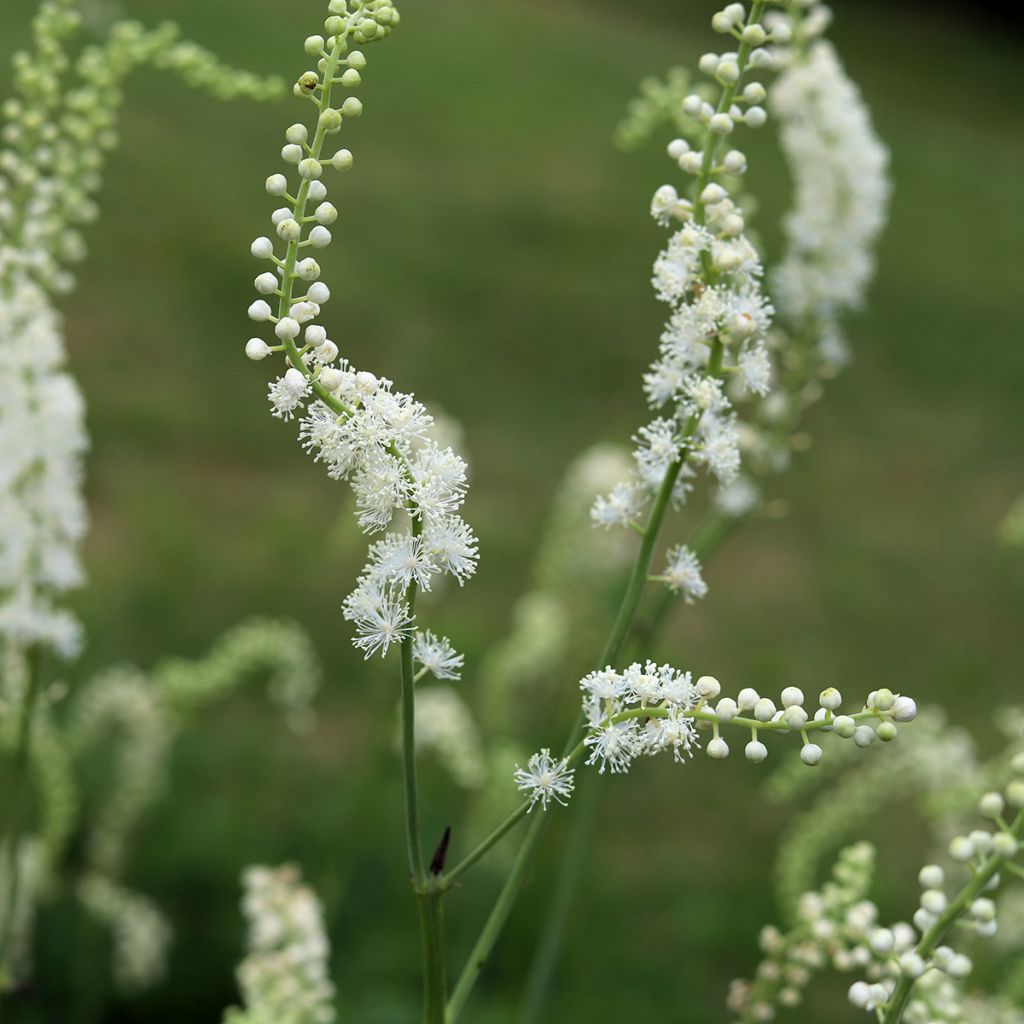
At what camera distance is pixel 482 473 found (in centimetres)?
926

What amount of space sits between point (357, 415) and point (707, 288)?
18.8 inches

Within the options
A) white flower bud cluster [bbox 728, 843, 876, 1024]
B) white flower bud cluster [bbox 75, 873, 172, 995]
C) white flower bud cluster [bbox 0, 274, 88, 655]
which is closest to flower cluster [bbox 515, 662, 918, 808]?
white flower bud cluster [bbox 728, 843, 876, 1024]

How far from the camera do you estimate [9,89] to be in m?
11.0

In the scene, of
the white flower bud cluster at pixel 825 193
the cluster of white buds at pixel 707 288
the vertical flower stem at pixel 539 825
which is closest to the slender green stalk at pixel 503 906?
the vertical flower stem at pixel 539 825

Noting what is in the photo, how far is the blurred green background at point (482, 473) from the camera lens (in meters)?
4.26

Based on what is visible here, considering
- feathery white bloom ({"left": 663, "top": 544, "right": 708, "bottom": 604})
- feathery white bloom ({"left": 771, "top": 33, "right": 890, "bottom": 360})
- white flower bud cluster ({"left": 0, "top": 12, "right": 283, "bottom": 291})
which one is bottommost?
feathery white bloom ({"left": 663, "top": 544, "right": 708, "bottom": 604})

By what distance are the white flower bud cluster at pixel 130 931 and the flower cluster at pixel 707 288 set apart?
2.36 metres

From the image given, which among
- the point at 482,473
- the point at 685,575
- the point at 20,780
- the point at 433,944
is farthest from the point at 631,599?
the point at 482,473

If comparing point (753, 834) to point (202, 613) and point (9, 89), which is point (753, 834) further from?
point (9, 89)

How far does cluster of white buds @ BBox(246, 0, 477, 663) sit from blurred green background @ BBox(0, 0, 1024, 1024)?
1970 mm

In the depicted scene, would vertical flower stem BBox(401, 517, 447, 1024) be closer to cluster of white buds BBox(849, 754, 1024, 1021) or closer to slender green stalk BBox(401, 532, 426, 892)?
slender green stalk BBox(401, 532, 426, 892)

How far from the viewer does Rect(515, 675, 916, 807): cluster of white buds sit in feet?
4.20

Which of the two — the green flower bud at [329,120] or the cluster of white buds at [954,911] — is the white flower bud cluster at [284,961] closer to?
the cluster of white buds at [954,911]

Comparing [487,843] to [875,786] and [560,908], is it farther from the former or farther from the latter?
[875,786]
